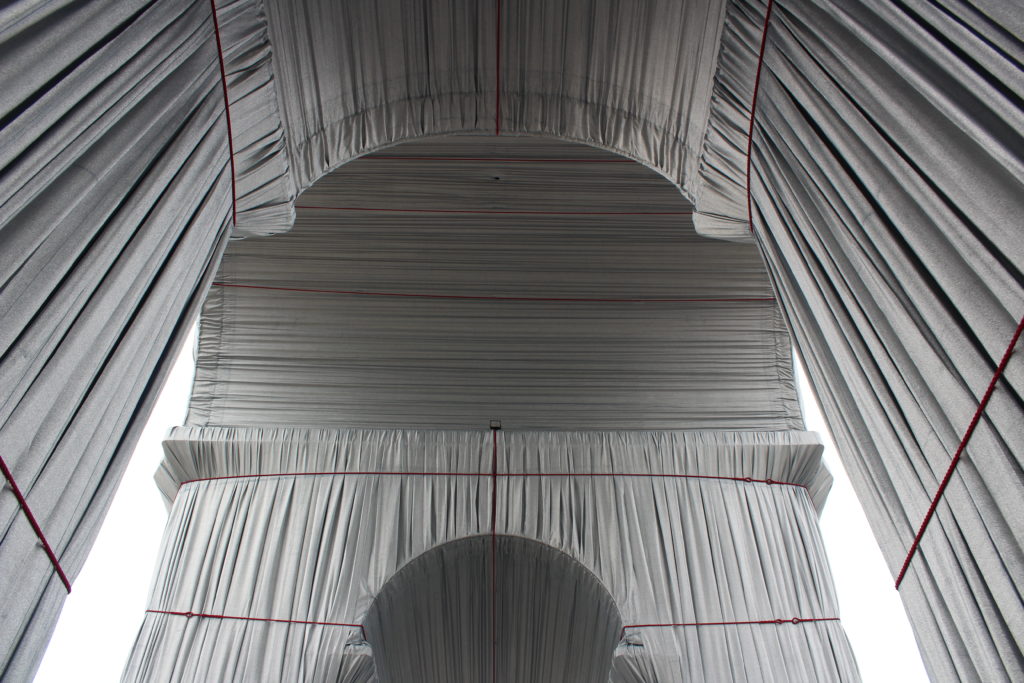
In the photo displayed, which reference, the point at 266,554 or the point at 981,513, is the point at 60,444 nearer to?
the point at 981,513

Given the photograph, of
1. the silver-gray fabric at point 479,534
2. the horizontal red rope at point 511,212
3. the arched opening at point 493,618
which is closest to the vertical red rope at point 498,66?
the horizontal red rope at point 511,212

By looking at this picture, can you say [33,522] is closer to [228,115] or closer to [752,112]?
[228,115]

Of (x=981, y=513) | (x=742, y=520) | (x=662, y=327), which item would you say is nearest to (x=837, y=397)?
(x=981, y=513)

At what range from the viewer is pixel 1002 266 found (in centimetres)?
267

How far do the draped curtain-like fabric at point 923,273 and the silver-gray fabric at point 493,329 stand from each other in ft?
18.5

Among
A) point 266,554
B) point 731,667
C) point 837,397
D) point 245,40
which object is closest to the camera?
point 837,397

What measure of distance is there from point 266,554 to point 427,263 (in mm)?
3575

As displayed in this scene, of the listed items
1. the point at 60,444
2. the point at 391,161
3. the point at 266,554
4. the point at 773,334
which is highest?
the point at 391,161

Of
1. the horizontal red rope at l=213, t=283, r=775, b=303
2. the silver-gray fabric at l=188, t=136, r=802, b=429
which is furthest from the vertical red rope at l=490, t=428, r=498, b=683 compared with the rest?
the horizontal red rope at l=213, t=283, r=775, b=303

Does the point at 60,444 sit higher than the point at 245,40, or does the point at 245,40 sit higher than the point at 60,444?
the point at 245,40

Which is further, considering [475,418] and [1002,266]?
[475,418]

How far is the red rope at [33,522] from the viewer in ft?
9.32

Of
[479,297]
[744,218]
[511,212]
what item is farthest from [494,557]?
[744,218]

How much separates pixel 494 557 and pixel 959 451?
691 cm
